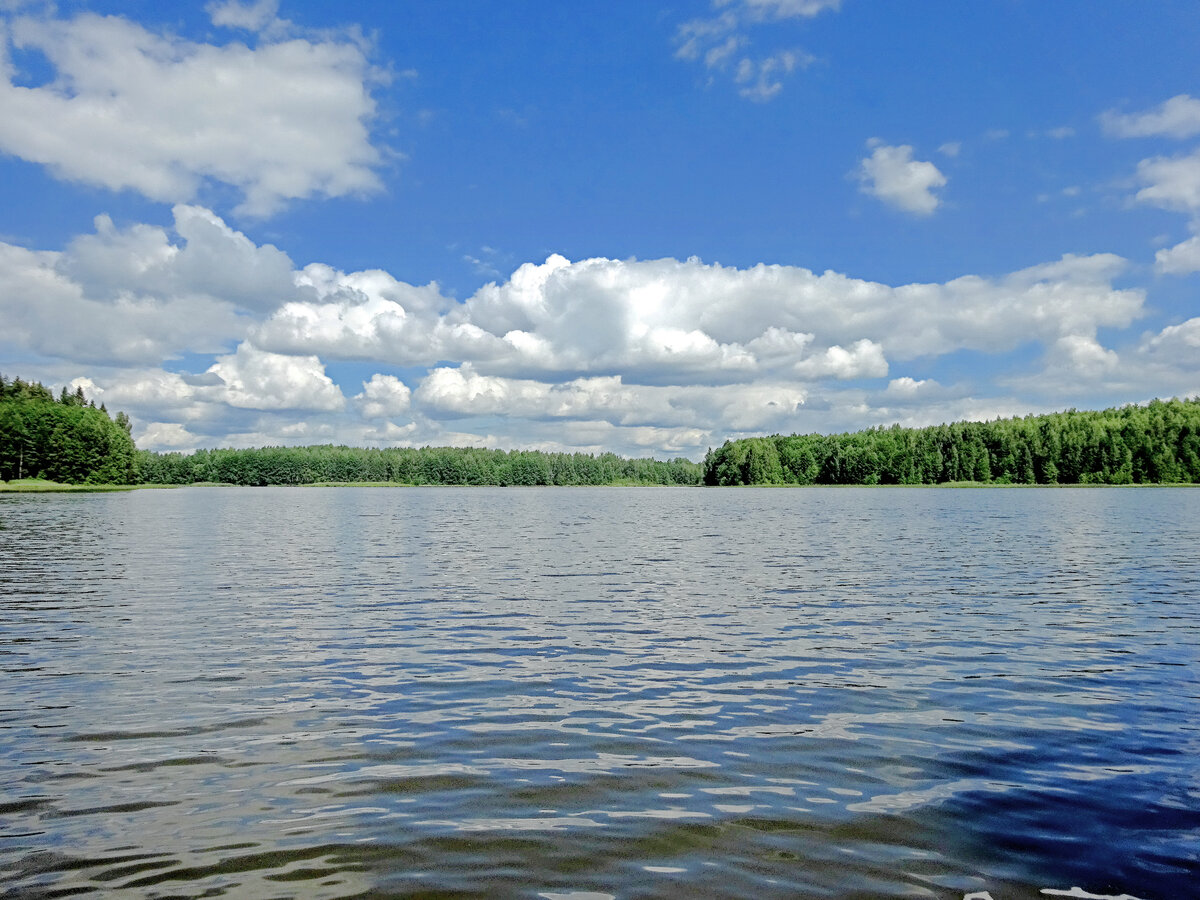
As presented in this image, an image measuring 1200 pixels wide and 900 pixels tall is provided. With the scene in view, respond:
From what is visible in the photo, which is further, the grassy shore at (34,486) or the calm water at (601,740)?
the grassy shore at (34,486)

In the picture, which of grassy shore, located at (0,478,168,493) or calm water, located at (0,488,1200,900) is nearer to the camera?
calm water, located at (0,488,1200,900)

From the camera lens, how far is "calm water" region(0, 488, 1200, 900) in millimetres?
10617

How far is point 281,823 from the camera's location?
11.9 m

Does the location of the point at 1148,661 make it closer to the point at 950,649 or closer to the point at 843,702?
the point at 950,649

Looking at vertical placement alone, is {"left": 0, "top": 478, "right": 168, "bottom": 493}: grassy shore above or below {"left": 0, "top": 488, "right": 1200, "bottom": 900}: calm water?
above

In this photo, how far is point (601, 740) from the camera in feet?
52.2

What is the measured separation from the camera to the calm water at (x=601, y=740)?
1062 centimetres

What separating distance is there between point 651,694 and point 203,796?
392 inches

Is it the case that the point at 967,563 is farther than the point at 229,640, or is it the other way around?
the point at 967,563

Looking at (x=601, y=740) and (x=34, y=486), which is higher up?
(x=34, y=486)

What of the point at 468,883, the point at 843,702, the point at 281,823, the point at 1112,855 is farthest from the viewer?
the point at 843,702

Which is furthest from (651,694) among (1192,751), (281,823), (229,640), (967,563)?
(967,563)

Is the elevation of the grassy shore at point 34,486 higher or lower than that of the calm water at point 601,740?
higher

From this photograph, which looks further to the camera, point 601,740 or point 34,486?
point 34,486
